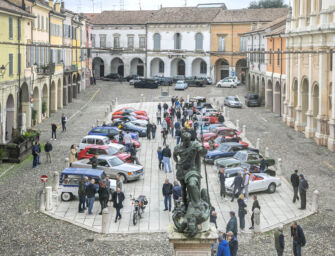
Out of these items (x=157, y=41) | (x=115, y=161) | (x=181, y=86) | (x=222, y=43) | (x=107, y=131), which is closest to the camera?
(x=115, y=161)

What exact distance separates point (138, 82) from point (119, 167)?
5019cm

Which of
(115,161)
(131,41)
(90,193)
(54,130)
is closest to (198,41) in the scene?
(131,41)

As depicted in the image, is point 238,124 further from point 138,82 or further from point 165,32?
point 165,32

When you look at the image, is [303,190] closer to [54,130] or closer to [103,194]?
[103,194]

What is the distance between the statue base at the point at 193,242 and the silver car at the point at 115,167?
1684 cm

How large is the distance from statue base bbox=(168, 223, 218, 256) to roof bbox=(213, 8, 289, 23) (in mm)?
73403

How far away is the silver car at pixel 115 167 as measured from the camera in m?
28.2

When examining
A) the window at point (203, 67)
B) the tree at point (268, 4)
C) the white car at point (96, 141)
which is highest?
the tree at point (268, 4)

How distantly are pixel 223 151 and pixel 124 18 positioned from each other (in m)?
63.7

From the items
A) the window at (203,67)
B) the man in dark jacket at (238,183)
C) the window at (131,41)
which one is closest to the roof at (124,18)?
the window at (131,41)

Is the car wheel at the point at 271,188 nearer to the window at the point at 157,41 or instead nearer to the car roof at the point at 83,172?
the car roof at the point at 83,172

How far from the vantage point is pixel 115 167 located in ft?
93.5

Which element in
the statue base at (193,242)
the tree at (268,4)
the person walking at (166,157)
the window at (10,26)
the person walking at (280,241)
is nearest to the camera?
the statue base at (193,242)

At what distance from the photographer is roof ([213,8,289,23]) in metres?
81.9
